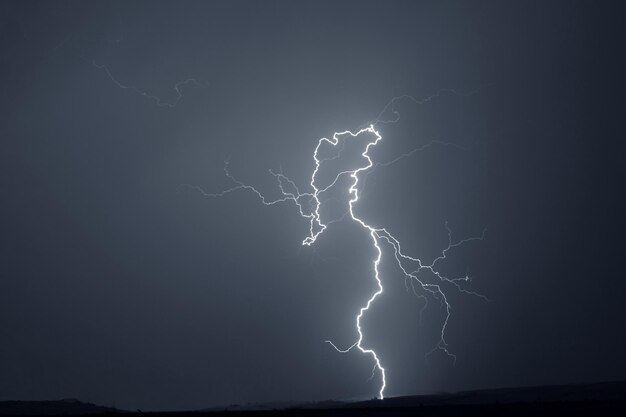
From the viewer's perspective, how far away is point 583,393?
438 inches

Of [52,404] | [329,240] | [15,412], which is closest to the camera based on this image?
[15,412]

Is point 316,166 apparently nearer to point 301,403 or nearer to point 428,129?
point 428,129

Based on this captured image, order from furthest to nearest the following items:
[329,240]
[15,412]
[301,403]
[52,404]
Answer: [329,240] < [301,403] < [52,404] < [15,412]

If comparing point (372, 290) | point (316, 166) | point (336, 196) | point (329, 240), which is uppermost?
point (316, 166)

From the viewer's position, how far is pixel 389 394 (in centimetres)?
1366

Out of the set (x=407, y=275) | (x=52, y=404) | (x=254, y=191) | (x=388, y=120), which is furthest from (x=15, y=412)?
(x=388, y=120)

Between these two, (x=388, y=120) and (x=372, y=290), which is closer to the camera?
(x=372, y=290)

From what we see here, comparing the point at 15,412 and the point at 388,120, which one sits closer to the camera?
the point at 15,412

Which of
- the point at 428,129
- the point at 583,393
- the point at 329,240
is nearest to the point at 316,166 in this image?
the point at 329,240

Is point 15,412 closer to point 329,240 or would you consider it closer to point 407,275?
point 329,240

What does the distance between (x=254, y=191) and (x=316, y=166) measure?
6.46 feet

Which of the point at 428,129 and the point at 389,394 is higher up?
the point at 428,129

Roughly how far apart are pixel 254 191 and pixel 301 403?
6.05 m

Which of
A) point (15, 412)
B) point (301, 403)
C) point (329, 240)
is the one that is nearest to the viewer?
point (15, 412)
